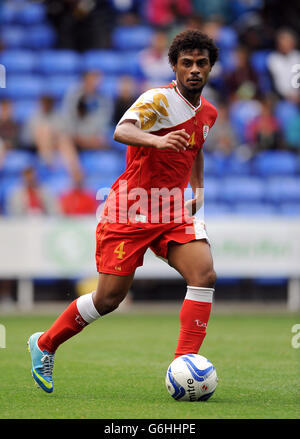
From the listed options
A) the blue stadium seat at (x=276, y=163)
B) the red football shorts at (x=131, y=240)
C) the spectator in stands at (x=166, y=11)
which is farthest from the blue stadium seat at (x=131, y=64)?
the red football shorts at (x=131, y=240)

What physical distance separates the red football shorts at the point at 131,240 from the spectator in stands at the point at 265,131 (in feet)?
27.6

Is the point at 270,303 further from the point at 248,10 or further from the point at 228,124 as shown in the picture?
the point at 248,10

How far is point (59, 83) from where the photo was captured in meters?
14.7

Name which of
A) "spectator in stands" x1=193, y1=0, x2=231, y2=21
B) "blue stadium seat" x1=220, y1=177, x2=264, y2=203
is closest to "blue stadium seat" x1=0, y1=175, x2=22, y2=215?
"blue stadium seat" x1=220, y1=177, x2=264, y2=203

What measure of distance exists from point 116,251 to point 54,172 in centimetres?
790

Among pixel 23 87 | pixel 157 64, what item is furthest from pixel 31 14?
pixel 157 64

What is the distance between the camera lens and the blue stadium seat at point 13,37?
1562 cm

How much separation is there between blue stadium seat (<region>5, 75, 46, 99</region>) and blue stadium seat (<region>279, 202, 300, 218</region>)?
15.5 feet

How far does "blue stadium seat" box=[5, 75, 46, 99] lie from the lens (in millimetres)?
14609

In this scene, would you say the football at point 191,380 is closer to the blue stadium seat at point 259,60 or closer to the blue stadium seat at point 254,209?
the blue stadium seat at point 254,209

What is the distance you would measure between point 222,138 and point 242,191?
3.23ft

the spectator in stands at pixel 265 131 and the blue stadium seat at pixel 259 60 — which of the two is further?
the blue stadium seat at pixel 259 60

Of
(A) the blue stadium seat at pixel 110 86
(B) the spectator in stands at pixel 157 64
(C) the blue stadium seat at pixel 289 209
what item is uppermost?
(B) the spectator in stands at pixel 157 64
